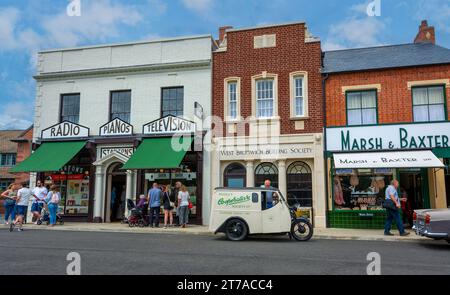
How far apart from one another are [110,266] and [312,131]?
11.5 metres

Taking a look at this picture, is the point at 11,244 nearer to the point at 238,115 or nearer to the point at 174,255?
the point at 174,255

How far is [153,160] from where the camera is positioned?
16156 millimetres

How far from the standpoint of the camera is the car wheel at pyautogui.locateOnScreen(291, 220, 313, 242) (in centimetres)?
1138

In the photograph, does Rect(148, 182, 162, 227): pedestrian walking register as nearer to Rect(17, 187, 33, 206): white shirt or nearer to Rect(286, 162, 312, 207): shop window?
Rect(17, 187, 33, 206): white shirt

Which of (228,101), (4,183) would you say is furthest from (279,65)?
(4,183)

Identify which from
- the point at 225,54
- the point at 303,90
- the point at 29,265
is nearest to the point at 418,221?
the point at 303,90

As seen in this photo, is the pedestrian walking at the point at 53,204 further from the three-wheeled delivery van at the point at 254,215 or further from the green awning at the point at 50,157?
the three-wheeled delivery van at the point at 254,215

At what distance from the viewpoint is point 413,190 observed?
640 inches

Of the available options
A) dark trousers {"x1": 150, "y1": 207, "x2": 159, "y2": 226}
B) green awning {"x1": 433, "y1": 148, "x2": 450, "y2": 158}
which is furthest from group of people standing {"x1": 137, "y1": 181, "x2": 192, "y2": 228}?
green awning {"x1": 433, "y1": 148, "x2": 450, "y2": 158}

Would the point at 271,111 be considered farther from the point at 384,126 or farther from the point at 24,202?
the point at 24,202

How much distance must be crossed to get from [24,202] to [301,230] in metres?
10.5

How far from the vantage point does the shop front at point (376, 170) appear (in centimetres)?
1497

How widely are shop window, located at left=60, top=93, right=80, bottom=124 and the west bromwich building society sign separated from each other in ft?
40.7

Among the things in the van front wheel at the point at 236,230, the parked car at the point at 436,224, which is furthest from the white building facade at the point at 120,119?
the parked car at the point at 436,224
